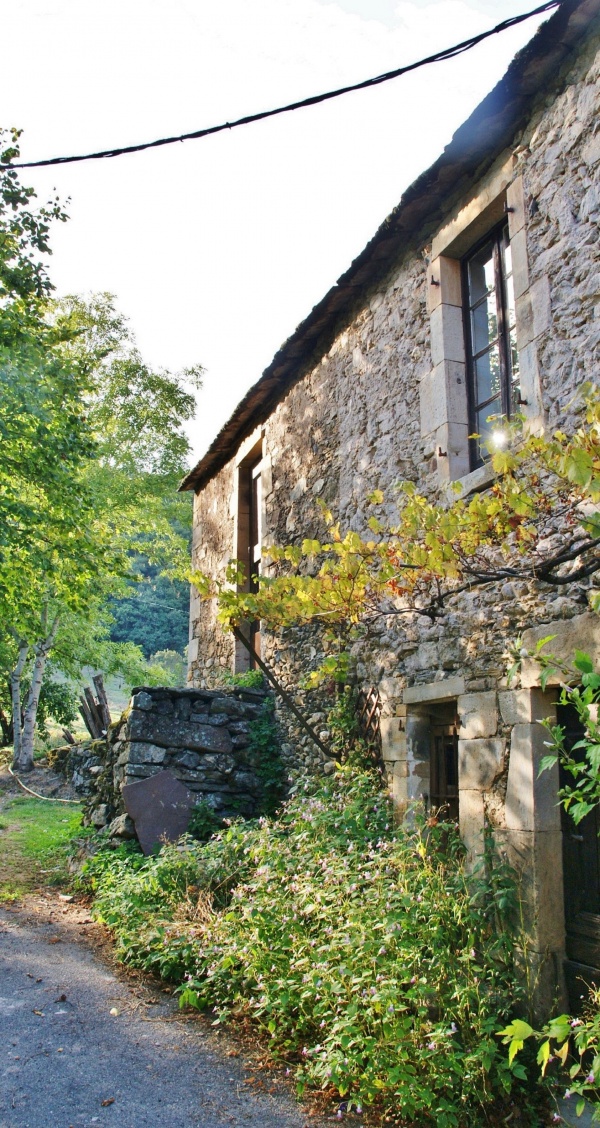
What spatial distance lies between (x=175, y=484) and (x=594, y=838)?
1451 cm

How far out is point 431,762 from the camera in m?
5.16

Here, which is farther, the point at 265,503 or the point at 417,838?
the point at 265,503

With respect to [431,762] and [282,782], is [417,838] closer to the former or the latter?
[431,762]

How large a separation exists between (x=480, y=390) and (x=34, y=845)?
6751 millimetres

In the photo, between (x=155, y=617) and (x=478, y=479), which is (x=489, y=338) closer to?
(x=478, y=479)

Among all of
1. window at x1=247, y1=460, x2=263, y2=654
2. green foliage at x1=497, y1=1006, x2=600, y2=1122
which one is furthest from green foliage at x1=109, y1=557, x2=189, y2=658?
green foliage at x1=497, y1=1006, x2=600, y2=1122

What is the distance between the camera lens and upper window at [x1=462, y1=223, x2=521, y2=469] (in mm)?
4742

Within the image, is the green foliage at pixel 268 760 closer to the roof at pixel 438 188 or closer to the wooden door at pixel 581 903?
the roof at pixel 438 188

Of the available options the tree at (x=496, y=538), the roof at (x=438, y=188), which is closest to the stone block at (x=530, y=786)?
the tree at (x=496, y=538)

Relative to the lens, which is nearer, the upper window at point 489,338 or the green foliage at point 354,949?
the green foliage at point 354,949

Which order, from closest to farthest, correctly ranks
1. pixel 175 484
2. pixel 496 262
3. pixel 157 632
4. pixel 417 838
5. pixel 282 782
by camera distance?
pixel 417 838 < pixel 496 262 < pixel 282 782 < pixel 175 484 < pixel 157 632

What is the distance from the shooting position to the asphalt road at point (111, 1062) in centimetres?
320

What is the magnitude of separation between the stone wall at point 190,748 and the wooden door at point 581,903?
3.67 m

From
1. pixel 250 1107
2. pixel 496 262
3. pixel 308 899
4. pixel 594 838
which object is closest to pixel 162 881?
pixel 308 899
